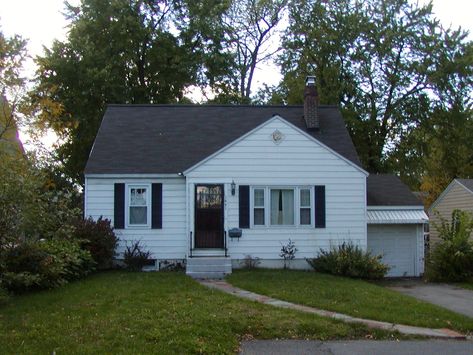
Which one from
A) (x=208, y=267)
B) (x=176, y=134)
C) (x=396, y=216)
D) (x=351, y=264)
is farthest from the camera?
(x=176, y=134)

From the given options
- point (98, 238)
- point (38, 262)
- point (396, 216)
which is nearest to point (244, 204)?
point (98, 238)

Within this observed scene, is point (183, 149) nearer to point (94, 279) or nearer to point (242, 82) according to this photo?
point (94, 279)

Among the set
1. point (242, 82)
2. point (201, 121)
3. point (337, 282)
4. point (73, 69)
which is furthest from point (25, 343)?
point (242, 82)

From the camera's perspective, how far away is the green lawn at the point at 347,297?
9.89m

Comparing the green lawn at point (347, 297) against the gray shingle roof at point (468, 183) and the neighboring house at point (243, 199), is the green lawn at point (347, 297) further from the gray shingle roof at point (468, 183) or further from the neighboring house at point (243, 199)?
the gray shingle roof at point (468, 183)

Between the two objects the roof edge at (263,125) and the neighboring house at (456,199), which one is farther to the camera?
the neighboring house at (456,199)

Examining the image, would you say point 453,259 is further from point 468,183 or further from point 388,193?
point 468,183

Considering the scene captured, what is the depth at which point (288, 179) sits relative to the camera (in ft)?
57.1

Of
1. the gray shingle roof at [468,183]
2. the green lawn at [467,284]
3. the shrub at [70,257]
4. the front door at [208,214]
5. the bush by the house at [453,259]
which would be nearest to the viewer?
the shrub at [70,257]

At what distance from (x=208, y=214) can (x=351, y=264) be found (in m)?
4.68

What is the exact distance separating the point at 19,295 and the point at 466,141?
1101 inches

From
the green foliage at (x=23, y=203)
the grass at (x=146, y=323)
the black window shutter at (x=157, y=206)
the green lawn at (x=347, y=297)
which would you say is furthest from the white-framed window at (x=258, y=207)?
the green foliage at (x=23, y=203)

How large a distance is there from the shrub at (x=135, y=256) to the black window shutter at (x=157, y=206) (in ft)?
2.67

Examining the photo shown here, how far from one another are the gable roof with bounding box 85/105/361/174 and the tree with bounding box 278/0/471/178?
11.1 meters
